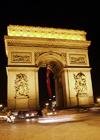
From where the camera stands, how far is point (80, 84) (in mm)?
24719

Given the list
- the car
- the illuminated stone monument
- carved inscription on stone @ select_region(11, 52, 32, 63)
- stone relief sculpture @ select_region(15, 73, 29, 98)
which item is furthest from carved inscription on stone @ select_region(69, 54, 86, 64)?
the car

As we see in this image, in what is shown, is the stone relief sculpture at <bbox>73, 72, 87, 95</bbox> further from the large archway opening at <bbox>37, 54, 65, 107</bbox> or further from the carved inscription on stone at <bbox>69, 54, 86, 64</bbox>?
the large archway opening at <bbox>37, 54, 65, 107</bbox>

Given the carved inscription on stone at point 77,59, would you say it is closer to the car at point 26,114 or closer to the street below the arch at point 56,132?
the car at point 26,114

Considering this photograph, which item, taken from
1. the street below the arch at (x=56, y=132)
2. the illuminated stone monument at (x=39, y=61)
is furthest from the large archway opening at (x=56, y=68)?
the street below the arch at (x=56, y=132)

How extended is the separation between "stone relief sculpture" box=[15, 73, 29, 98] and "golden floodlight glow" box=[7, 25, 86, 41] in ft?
20.5

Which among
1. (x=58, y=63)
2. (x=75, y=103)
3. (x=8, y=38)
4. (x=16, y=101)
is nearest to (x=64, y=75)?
(x=58, y=63)

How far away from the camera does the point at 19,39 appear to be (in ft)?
79.0

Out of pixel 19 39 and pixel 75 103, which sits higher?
pixel 19 39

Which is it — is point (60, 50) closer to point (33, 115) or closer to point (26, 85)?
point (26, 85)

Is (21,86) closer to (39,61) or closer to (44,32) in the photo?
(39,61)

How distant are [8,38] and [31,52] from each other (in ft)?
11.9

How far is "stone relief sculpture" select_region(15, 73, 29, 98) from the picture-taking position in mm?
22364

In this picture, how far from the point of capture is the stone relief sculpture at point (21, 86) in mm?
22364

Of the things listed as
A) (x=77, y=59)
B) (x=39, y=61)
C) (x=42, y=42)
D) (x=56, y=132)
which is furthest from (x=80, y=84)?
(x=56, y=132)
